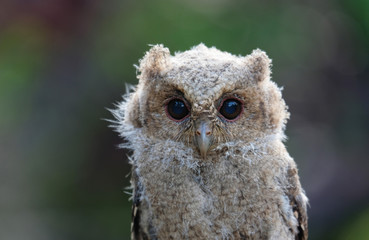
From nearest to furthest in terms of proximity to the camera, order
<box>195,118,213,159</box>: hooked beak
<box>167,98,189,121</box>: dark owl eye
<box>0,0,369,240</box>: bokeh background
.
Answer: <box>195,118,213,159</box>: hooked beak → <box>167,98,189,121</box>: dark owl eye → <box>0,0,369,240</box>: bokeh background

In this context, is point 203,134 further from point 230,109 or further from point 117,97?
point 117,97

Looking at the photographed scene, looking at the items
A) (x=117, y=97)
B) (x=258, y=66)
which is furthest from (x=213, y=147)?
(x=117, y=97)

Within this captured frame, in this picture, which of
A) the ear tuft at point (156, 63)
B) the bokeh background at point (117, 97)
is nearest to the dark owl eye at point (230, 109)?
the ear tuft at point (156, 63)

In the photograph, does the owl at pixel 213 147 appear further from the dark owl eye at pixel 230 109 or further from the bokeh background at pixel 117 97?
the bokeh background at pixel 117 97

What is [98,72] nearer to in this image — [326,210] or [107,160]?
[107,160]

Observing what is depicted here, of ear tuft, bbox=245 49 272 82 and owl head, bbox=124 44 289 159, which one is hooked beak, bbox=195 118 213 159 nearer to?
owl head, bbox=124 44 289 159

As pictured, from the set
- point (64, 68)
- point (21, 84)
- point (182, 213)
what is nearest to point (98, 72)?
point (64, 68)

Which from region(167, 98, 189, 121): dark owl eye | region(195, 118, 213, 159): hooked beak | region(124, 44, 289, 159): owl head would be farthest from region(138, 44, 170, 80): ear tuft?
region(195, 118, 213, 159): hooked beak
